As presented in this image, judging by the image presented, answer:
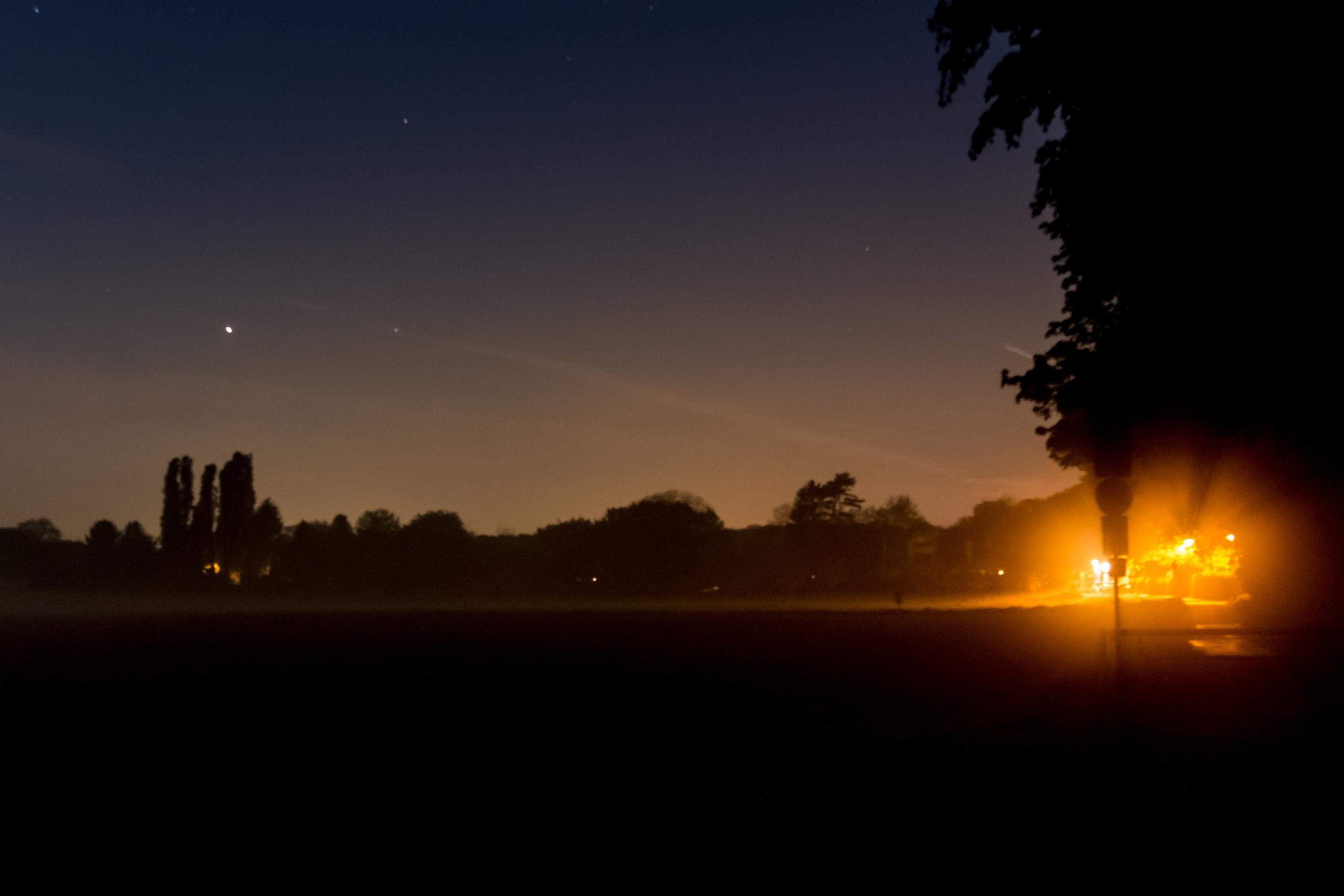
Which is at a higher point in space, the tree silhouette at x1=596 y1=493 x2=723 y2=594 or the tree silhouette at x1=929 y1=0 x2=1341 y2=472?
the tree silhouette at x1=929 y1=0 x2=1341 y2=472

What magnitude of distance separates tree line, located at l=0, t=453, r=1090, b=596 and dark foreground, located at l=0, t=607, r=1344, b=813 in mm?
52690

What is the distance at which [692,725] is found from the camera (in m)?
10.4

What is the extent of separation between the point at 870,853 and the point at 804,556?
241ft

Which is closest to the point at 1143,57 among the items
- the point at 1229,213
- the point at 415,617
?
the point at 1229,213

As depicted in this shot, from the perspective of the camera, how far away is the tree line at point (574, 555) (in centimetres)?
7394

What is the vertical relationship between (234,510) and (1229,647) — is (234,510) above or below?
above

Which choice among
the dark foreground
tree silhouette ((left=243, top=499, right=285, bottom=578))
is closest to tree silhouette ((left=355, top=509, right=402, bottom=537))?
tree silhouette ((left=243, top=499, right=285, bottom=578))

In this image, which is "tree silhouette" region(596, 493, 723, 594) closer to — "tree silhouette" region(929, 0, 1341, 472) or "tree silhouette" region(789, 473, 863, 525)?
"tree silhouette" region(789, 473, 863, 525)

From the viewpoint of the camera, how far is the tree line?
7394cm

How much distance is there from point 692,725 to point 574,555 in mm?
66308

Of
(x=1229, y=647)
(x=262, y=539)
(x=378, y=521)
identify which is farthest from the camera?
(x=378, y=521)

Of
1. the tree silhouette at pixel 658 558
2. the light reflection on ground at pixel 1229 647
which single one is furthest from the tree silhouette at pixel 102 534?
the light reflection on ground at pixel 1229 647

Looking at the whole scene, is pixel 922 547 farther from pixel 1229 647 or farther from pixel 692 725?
pixel 692 725

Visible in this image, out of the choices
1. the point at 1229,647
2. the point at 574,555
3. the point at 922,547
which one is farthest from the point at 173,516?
the point at 1229,647
